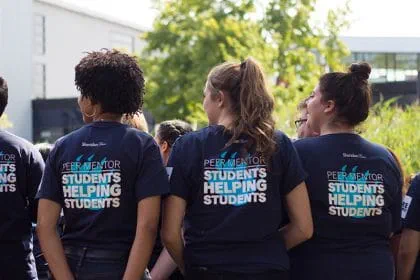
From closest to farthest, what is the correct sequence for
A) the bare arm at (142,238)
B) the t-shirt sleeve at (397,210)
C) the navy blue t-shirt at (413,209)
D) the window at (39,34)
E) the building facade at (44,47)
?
the bare arm at (142,238) → the t-shirt sleeve at (397,210) → the navy blue t-shirt at (413,209) → the building facade at (44,47) → the window at (39,34)

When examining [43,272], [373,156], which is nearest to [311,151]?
[373,156]

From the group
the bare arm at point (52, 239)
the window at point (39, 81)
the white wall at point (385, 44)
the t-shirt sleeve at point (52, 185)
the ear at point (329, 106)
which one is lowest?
the bare arm at point (52, 239)

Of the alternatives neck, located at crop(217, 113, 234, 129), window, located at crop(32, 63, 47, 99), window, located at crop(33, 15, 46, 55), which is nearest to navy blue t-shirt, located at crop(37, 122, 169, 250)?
neck, located at crop(217, 113, 234, 129)

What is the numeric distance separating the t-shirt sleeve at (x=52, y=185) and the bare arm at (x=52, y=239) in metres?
0.02

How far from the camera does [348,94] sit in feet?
13.3

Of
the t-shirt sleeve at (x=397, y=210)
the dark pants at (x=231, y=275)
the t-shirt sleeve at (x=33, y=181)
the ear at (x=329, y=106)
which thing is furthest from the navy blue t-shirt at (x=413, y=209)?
the t-shirt sleeve at (x=33, y=181)

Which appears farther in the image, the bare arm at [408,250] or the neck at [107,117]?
the bare arm at [408,250]

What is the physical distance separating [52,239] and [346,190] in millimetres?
1487

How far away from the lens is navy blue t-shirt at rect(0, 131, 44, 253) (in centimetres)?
409

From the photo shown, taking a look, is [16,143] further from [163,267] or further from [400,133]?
[400,133]

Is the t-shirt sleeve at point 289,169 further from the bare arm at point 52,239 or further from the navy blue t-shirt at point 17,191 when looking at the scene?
the navy blue t-shirt at point 17,191

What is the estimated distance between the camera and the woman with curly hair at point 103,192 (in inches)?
140

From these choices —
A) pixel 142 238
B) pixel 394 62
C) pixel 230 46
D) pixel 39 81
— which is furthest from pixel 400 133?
pixel 394 62

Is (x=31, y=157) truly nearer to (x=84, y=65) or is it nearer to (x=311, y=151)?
(x=84, y=65)
